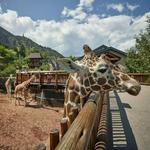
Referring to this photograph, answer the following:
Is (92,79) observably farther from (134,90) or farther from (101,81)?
(134,90)

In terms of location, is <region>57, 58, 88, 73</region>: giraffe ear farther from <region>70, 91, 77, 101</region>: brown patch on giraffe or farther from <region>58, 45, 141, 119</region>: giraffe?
<region>70, 91, 77, 101</region>: brown patch on giraffe

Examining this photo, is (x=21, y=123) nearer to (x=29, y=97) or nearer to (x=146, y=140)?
(x=29, y=97)

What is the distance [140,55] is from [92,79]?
35.6 m

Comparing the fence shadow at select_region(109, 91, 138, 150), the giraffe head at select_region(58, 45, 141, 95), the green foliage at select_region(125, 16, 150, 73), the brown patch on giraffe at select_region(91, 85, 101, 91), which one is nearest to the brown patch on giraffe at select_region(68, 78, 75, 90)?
the giraffe head at select_region(58, 45, 141, 95)

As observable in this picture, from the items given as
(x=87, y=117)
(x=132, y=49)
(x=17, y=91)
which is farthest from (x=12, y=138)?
(x=132, y=49)

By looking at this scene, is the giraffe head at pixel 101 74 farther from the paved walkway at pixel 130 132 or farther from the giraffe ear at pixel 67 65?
the paved walkway at pixel 130 132

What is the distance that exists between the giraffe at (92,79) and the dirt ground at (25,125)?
11.0 m

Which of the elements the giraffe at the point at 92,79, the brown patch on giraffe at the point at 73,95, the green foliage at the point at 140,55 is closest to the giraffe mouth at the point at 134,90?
Result: the giraffe at the point at 92,79

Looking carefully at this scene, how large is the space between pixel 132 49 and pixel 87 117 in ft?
144

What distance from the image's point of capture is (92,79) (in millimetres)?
6676

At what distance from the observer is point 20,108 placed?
2683cm

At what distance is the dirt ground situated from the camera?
17.5 meters

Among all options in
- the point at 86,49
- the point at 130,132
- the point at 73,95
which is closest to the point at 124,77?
the point at 86,49

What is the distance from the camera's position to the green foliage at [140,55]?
129 ft
